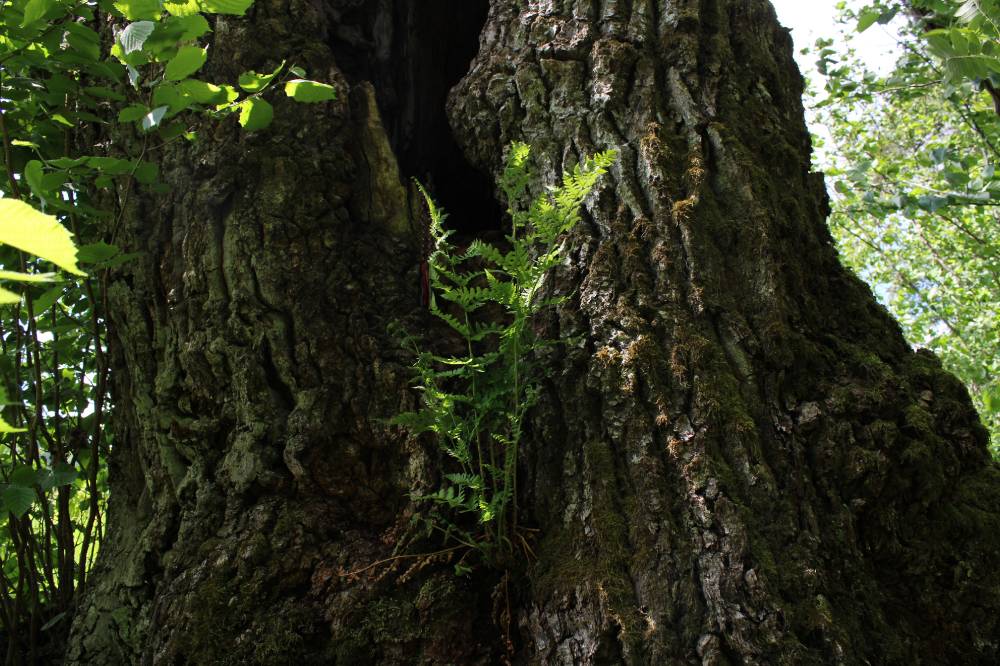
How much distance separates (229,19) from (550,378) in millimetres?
1770

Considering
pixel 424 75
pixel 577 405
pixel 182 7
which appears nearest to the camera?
pixel 182 7

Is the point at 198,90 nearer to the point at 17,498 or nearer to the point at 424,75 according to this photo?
the point at 17,498

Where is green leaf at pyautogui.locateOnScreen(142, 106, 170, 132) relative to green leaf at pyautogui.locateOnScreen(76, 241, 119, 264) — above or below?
above

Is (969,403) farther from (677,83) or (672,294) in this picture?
(677,83)

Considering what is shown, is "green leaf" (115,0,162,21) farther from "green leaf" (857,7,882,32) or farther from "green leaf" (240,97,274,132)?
"green leaf" (857,7,882,32)

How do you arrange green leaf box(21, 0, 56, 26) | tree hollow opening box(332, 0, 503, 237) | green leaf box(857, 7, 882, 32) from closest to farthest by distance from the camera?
green leaf box(21, 0, 56, 26) → green leaf box(857, 7, 882, 32) → tree hollow opening box(332, 0, 503, 237)

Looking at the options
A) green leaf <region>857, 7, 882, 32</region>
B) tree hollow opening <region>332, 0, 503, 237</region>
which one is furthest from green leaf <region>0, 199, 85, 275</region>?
green leaf <region>857, 7, 882, 32</region>

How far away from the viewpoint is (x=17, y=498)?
1.90 m

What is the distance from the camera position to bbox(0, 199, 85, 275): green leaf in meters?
0.59

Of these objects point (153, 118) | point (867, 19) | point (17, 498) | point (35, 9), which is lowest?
point (17, 498)

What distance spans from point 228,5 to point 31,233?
1.36 m

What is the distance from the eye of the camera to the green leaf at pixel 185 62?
1713mm

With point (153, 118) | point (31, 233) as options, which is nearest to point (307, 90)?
point (153, 118)

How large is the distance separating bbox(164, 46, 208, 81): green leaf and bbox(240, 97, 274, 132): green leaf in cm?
23
